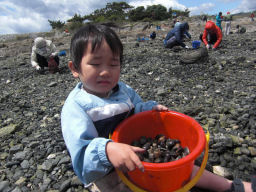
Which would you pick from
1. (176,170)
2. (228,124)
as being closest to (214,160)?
(228,124)

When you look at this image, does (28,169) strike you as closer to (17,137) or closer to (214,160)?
(17,137)

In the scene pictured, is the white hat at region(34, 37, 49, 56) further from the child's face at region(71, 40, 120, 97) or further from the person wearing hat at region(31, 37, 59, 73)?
the child's face at region(71, 40, 120, 97)

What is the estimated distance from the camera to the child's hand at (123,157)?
1138 millimetres

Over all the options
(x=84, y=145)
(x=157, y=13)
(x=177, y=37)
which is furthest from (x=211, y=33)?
(x=157, y=13)

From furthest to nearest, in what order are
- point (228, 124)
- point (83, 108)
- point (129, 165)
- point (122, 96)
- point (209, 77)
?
point (209, 77) → point (228, 124) → point (122, 96) → point (83, 108) → point (129, 165)

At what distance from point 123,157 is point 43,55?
259 inches

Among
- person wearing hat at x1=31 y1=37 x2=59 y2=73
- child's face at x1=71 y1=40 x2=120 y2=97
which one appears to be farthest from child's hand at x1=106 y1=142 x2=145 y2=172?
person wearing hat at x1=31 y1=37 x2=59 y2=73

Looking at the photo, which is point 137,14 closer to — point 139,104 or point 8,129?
point 8,129

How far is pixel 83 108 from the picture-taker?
1.54 m

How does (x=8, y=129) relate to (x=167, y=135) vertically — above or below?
below

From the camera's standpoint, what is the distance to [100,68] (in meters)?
1.50

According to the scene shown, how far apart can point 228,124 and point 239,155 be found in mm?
562

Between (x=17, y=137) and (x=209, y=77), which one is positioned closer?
(x=17, y=137)

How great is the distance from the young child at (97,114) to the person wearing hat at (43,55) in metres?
5.23
